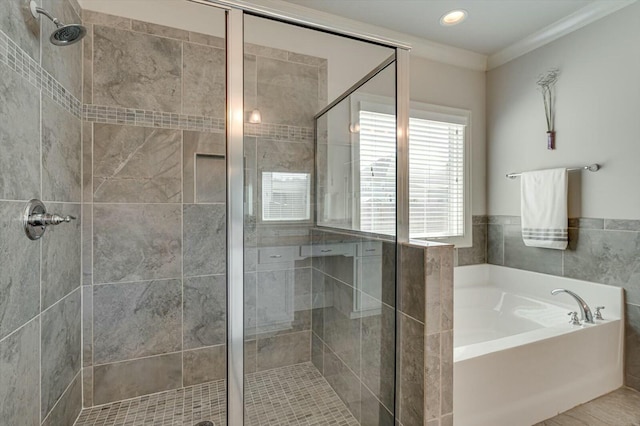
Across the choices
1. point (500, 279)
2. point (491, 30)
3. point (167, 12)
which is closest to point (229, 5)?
point (167, 12)

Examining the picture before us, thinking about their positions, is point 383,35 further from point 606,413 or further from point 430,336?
point 606,413

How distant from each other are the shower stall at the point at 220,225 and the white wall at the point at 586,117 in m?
1.58

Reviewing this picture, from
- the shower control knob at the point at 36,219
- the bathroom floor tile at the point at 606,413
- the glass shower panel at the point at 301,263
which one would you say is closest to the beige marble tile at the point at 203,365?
the glass shower panel at the point at 301,263

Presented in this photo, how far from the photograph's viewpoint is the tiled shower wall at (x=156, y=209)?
167 centimetres

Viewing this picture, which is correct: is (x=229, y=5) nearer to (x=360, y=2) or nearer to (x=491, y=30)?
(x=360, y=2)

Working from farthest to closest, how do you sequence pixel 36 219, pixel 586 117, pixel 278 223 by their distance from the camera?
1. pixel 586 117
2. pixel 278 223
3. pixel 36 219

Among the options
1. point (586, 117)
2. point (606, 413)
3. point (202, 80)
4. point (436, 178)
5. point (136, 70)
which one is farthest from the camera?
point (436, 178)

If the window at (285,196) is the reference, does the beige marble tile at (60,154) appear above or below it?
above

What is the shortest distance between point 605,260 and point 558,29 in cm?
165

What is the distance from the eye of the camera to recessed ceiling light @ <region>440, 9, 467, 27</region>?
82.1 inches

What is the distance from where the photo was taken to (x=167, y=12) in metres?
1.80

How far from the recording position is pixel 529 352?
1.52 m

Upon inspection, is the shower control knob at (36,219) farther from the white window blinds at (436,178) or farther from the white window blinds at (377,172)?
the white window blinds at (436,178)

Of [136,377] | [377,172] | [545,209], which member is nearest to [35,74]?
[377,172]
